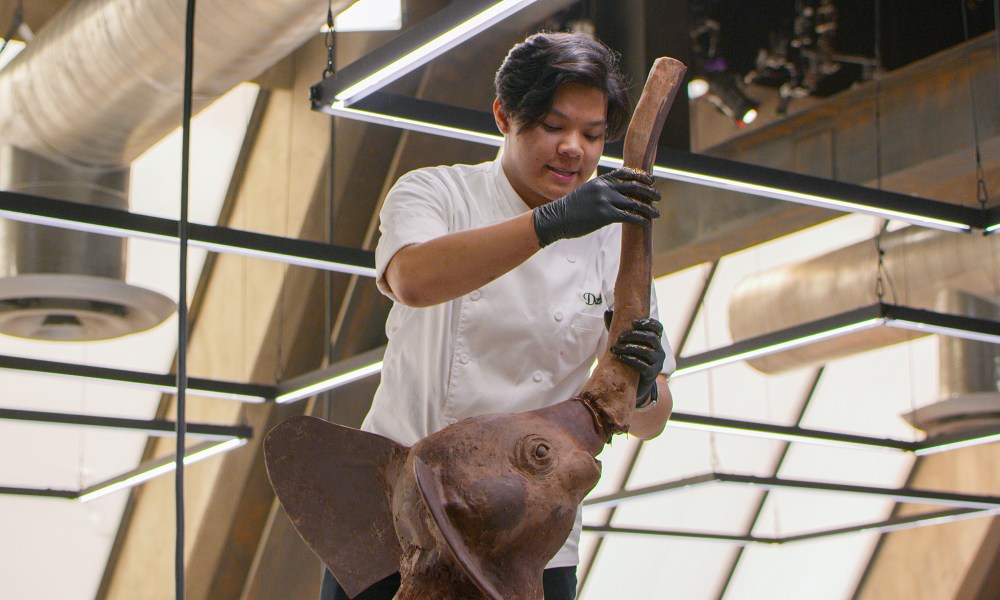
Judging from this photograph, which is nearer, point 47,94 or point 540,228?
point 540,228

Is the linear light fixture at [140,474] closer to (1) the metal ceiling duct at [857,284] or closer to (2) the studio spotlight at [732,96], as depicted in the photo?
(1) the metal ceiling duct at [857,284]

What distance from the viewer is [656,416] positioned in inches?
60.3

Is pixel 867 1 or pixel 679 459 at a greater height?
pixel 867 1

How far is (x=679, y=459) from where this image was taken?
1228 centimetres

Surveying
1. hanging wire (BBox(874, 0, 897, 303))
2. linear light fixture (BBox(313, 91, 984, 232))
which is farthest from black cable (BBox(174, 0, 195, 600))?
hanging wire (BBox(874, 0, 897, 303))

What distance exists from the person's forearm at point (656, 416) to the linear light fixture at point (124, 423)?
16.9 ft

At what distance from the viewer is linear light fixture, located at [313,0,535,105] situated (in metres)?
3.01

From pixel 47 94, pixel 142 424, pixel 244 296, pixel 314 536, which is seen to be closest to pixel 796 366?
pixel 244 296

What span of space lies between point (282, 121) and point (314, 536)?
25.5 feet

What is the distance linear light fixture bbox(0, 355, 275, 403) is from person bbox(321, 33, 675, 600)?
4.26 m

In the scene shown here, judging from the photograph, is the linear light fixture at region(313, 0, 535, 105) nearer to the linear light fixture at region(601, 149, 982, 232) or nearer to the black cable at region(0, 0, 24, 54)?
the linear light fixture at region(601, 149, 982, 232)

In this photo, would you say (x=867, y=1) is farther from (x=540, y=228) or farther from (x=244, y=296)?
(x=540, y=228)

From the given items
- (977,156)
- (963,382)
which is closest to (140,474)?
(977,156)

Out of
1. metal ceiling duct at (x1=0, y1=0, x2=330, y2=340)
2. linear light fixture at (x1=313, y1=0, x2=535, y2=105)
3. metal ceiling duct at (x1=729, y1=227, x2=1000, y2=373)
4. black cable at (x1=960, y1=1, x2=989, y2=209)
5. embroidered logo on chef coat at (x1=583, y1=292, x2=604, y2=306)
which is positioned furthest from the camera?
metal ceiling duct at (x1=729, y1=227, x2=1000, y2=373)
